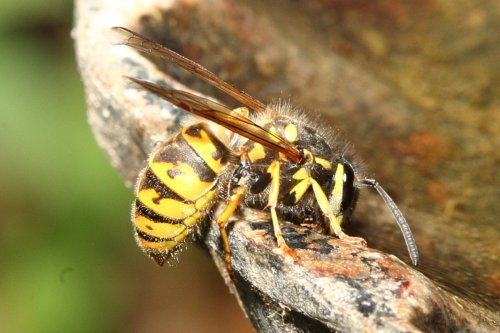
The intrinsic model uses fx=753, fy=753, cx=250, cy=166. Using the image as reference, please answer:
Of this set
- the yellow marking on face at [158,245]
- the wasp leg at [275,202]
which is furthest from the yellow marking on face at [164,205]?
the wasp leg at [275,202]

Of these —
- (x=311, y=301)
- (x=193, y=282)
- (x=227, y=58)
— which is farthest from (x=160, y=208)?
(x=193, y=282)

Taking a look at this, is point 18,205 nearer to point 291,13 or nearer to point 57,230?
point 57,230

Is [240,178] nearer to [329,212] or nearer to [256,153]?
[256,153]

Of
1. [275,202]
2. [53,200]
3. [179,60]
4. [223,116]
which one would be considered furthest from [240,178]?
[53,200]

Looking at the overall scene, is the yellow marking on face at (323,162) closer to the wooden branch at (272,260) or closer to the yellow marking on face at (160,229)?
the wooden branch at (272,260)

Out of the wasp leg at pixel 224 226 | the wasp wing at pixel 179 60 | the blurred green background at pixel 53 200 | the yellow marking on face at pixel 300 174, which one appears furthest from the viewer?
the blurred green background at pixel 53 200

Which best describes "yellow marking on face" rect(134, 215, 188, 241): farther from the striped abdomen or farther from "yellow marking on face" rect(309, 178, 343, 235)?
"yellow marking on face" rect(309, 178, 343, 235)

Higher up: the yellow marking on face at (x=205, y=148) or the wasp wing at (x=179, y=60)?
the wasp wing at (x=179, y=60)
